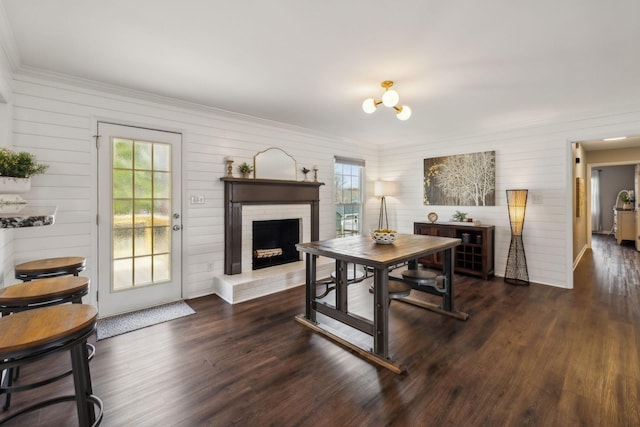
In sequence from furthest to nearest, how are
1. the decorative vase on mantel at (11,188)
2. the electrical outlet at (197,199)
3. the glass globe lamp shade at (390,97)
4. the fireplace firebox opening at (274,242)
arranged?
the fireplace firebox opening at (274,242)
the electrical outlet at (197,199)
the glass globe lamp shade at (390,97)
the decorative vase on mantel at (11,188)

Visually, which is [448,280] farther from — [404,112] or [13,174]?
[13,174]

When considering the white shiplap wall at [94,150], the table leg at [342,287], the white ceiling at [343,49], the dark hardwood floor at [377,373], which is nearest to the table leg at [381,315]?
the dark hardwood floor at [377,373]

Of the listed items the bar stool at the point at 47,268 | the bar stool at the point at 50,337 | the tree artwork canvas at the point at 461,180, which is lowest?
the bar stool at the point at 50,337

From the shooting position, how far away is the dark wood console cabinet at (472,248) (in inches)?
181

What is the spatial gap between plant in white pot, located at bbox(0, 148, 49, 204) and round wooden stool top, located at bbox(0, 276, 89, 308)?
0.52 metres

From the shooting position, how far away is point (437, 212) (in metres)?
5.53

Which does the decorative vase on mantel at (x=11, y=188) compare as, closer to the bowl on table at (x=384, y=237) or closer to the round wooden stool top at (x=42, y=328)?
the round wooden stool top at (x=42, y=328)

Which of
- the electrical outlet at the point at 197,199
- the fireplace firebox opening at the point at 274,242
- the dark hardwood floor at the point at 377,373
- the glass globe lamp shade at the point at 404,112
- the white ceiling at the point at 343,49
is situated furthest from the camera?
the fireplace firebox opening at the point at 274,242

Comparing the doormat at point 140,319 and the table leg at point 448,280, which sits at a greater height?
the table leg at point 448,280

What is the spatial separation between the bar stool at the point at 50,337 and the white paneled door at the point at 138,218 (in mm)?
1851

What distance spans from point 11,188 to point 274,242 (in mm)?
3162

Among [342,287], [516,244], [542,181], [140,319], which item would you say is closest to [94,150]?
[140,319]

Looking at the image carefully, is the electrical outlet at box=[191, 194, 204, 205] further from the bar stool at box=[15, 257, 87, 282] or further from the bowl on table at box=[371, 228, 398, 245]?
the bowl on table at box=[371, 228, 398, 245]

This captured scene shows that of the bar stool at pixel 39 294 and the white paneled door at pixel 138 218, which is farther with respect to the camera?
the white paneled door at pixel 138 218
